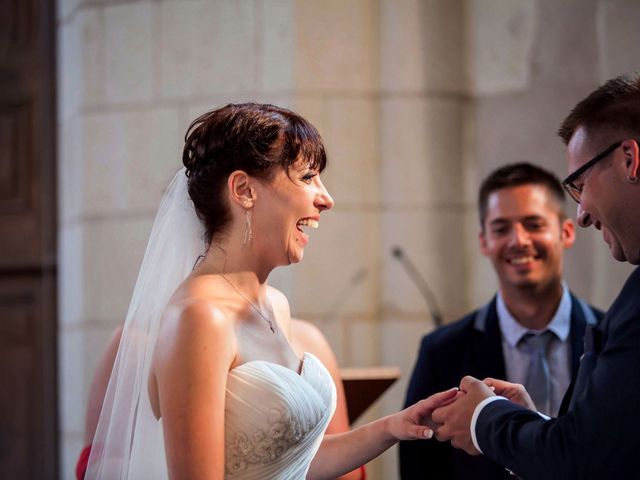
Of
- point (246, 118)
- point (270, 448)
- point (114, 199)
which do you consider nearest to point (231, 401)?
point (270, 448)

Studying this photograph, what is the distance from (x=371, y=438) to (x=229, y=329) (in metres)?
0.67

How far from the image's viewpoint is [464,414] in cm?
282

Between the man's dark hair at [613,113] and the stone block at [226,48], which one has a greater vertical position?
the stone block at [226,48]

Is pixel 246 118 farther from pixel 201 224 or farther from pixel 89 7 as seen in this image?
pixel 89 7

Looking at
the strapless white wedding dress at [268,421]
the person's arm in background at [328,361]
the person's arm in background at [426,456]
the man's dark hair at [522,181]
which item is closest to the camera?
the strapless white wedding dress at [268,421]

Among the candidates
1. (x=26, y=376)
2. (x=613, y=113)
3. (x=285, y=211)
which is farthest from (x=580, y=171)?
(x=26, y=376)

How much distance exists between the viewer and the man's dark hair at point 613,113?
2.54m

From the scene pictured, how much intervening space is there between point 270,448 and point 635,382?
3.18ft

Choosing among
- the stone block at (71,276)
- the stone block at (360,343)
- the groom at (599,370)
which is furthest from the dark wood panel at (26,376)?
the groom at (599,370)

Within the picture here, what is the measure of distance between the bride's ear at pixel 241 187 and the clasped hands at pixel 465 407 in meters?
0.77

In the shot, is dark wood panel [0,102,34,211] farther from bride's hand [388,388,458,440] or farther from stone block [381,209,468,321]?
bride's hand [388,388,458,440]

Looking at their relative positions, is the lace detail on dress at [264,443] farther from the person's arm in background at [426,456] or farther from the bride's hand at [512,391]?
the person's arm in background at [426,456]

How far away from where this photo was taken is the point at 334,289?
544cm

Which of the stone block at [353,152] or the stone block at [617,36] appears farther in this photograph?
the stone block at [353,152]
